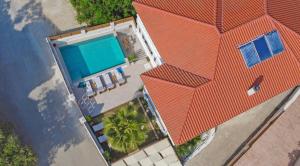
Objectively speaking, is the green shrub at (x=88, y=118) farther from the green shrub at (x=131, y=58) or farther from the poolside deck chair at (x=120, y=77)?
the green shrub at (x=131, y=58)

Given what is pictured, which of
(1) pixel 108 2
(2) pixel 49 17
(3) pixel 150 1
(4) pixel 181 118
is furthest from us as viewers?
(2) pixel 49 17

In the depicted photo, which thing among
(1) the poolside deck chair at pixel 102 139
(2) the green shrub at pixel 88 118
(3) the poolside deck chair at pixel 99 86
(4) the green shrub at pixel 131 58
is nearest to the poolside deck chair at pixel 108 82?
(3) the poolside deck chair at pixel 99 86

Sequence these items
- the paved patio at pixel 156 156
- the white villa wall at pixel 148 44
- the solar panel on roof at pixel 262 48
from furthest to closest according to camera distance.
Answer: the white villa wall at pixel 148 44 → the paved patio at pixel 156 156 → the solar panel on roof at pixel 262 48

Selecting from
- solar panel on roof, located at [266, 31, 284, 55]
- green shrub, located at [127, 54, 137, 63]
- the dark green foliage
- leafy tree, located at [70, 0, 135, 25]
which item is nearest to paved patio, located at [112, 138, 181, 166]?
the dark green foliage

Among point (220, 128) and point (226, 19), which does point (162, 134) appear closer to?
point (220, 128)

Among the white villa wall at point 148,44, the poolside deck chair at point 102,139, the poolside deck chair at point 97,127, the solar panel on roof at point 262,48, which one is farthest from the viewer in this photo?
the white villa wall at point 148,44

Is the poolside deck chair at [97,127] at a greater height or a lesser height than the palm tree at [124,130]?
greater

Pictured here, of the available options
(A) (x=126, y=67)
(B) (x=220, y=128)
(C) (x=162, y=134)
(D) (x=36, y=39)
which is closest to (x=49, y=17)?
(D) (x=36, y=39)
